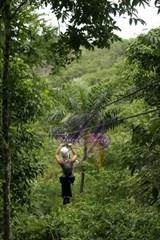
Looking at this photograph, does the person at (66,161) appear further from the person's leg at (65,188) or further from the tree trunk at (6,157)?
the tree trunk at (6,157)

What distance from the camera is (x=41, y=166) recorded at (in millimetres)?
7773

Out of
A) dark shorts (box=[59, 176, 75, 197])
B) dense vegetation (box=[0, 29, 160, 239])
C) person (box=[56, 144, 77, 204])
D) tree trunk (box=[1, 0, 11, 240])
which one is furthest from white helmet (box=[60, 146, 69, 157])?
tree trunk (box=[1, 0, 11, 240])

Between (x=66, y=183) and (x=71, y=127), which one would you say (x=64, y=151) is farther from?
(x=71, y=127)

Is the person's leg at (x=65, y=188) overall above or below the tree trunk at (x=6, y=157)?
below

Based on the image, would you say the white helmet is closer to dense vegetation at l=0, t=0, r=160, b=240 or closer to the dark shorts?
the dark shorts

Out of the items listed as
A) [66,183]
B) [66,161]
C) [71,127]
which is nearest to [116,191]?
[66,183]

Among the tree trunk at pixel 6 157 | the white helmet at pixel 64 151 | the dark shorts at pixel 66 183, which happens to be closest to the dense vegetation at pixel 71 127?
the tree trunk at pixel 6 157

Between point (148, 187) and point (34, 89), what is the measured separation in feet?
15.6

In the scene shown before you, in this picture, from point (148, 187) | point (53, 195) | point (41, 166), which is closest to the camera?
point (148, 187)

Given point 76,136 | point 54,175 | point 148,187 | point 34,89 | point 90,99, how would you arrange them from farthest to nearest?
point 54,175
point 90,99
point 34,89
point 76,136
point 148,187

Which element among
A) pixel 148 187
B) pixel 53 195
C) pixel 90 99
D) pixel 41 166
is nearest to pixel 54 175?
pixel 53 195

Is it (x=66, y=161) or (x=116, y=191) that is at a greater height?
(x=66, y=161)

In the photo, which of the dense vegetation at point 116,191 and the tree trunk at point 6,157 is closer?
the dense vegetation at point 116,191

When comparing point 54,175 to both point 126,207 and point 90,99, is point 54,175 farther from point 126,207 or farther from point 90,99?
point 126,207
